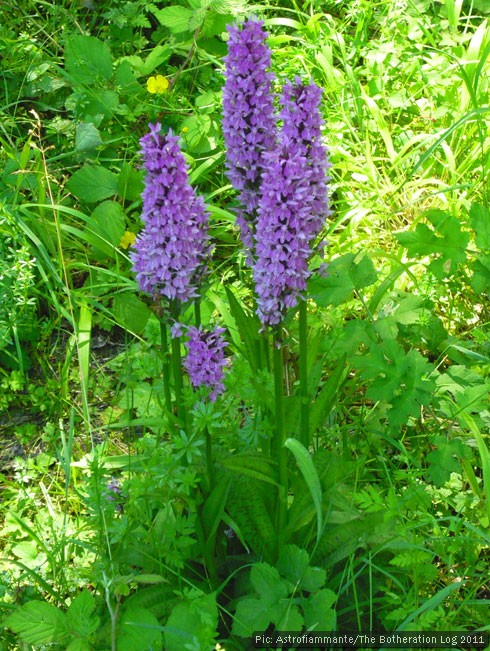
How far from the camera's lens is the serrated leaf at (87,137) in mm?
3250

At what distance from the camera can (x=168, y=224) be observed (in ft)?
4.80

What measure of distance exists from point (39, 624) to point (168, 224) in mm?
907

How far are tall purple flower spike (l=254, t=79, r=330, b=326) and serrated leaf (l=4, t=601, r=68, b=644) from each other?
816mm

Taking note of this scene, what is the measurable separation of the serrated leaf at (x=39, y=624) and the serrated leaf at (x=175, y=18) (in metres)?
2.64

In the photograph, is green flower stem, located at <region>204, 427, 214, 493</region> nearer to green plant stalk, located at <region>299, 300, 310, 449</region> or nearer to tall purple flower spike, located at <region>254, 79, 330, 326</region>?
green plant stalk, located at <region>299, 300, 310, 449</region>

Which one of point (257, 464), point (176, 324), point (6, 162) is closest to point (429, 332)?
point (257, 464)

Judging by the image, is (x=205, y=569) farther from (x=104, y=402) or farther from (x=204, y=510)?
(x=104, y=402)

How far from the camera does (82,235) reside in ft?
9.53

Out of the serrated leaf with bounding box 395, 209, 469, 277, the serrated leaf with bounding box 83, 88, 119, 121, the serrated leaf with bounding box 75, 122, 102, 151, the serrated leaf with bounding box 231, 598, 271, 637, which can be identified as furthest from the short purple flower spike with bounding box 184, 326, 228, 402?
the serrated leaf with bounding box 83, 88, 119, 121

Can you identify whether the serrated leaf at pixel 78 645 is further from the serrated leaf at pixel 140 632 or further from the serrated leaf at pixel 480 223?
the serrated leaf at pixel 480 223

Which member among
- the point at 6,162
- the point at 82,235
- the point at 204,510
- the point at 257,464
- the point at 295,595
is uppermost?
the point at 6,162

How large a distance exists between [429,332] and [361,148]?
3.60 feet

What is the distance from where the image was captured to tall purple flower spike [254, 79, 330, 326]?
1.41 metres

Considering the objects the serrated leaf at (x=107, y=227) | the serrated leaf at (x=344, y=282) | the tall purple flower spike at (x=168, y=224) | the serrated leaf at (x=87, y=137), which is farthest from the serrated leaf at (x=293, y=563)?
the serrated leaf at (x=87, y=137)
